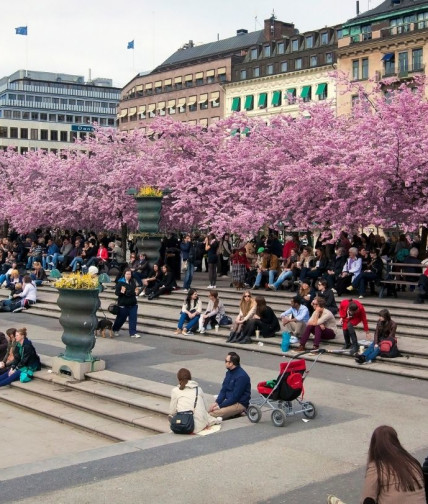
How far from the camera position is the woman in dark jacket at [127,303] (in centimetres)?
1917

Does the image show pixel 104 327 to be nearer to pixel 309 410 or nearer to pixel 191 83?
pixel 309 410

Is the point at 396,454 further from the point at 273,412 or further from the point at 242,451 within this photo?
the point at 273,412

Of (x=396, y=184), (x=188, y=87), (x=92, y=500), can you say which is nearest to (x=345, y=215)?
(x=396, y=184)

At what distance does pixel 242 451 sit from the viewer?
9719 millimetres

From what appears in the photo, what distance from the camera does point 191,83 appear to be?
85688 millimetres

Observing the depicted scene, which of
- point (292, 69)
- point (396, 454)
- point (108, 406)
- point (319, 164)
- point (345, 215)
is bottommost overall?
point (108, 406)

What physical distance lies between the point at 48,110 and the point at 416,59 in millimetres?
67036

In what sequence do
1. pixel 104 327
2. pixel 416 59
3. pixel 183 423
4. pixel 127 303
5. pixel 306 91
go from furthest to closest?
pixel 306 91, pixel 416 59, pixel 104 327, pixel 127 303, pixel 183 423

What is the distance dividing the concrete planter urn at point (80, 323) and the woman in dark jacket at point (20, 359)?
687 millimetres

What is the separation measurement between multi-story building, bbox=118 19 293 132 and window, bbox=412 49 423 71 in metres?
22.5

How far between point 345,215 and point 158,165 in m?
13.8

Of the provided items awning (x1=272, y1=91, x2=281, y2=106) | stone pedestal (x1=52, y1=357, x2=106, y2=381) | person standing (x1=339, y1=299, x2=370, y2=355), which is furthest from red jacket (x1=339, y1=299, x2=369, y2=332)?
awning (x1=272, y1=91, x2=281, y2=106)

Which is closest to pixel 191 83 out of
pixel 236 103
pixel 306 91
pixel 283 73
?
pixel 236 103

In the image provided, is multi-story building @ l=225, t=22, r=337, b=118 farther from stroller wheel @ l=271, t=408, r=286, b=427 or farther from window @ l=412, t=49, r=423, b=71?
stroller wheel @ l=271, t=408, r=286, b=427
